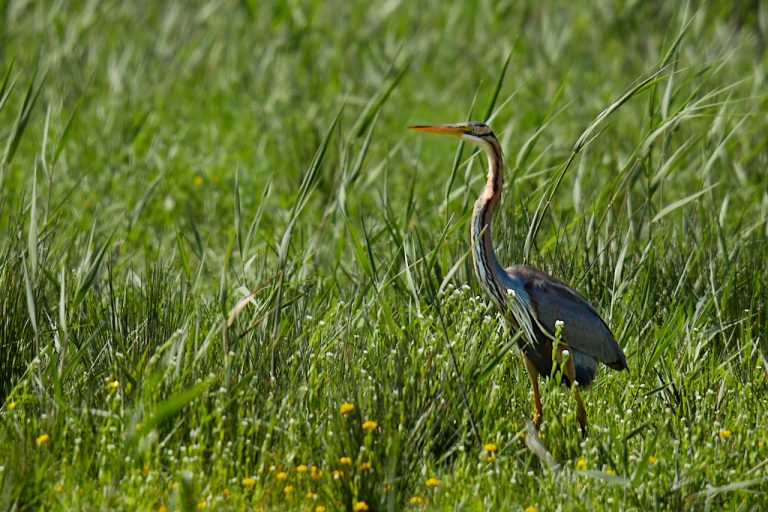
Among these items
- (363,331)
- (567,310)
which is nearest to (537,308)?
(567,310)

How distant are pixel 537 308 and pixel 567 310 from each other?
0.34ft

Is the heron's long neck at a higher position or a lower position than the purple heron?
higher

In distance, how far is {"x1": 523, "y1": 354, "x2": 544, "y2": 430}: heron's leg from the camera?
414 cm

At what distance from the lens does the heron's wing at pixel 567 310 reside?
4430mm

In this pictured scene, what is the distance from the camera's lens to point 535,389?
13.9ft

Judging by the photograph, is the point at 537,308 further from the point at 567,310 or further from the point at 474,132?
the point at 474,132

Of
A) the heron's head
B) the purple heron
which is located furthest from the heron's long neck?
the heron's head

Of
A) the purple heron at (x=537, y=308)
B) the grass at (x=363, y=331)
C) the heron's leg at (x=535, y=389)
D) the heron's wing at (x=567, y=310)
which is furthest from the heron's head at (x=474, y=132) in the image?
the heron's leg at (x=535, y=389)

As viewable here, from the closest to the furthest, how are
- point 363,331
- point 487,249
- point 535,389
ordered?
point 535,389
point 487,249
point 363,331

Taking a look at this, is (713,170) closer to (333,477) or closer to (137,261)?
(137,261)

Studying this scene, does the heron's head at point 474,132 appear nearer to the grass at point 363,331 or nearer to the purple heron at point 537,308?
the purple heron at point 537,308

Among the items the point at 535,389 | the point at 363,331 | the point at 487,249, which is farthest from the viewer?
the point at 363,331

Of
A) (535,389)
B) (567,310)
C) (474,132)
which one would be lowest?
(535,389)

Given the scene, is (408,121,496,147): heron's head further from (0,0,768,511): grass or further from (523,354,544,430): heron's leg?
(523,354,544,430): heron's leg
